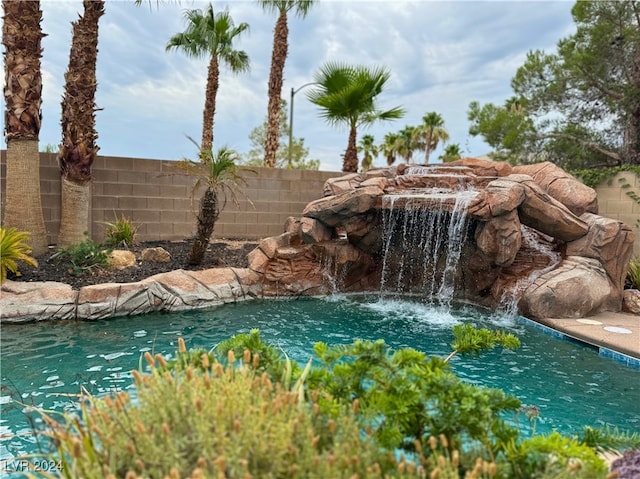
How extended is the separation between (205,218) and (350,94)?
598 centimetres

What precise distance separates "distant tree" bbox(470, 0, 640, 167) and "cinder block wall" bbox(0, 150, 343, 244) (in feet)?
20.9

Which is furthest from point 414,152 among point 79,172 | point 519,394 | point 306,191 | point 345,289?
point 519,394

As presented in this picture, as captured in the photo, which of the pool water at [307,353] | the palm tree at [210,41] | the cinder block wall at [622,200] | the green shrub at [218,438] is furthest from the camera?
the palm tree at [210,41]

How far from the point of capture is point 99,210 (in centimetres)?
872

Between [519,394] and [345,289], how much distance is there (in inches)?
183

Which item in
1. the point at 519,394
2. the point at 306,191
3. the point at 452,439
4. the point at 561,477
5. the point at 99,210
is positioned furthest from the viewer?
the point at 306,191

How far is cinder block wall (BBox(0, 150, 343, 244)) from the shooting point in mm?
8086

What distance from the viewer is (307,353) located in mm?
4676

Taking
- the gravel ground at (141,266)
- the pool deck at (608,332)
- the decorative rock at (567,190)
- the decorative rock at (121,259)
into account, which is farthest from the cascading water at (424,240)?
the decorative rock at (121,259)

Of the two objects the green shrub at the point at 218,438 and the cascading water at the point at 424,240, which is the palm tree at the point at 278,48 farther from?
the green shrub at the point at 218,438

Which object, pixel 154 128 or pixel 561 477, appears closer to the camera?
pixel 561 477

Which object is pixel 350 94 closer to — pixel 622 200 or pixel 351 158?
pixel 351 158

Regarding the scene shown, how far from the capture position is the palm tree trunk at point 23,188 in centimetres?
680

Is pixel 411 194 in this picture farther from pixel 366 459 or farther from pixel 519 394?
pixel 366 459
